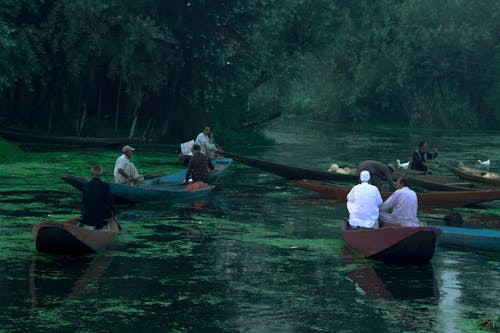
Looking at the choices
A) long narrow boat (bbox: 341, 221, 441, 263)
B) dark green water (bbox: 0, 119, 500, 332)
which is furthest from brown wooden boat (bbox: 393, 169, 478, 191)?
long narrow boat (bbox: 341, 221, 441, 263)

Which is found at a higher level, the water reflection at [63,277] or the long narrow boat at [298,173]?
the long narrow boat at [298,173]

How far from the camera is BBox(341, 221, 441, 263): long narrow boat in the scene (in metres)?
14.6

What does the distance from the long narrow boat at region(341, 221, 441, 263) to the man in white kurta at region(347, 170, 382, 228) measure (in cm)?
35

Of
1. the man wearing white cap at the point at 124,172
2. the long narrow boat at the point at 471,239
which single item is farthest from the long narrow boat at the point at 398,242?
the man wearing white cap at the point at 124,172

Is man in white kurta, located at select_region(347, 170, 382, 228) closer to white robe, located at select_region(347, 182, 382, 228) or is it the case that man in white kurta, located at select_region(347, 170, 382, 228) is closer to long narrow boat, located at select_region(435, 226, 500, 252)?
white robe, located at select_region(347, 182, 382, 228)

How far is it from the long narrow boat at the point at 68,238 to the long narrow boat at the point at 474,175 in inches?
622

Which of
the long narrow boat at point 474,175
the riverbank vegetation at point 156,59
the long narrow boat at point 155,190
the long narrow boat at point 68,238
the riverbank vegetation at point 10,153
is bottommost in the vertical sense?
the long narrow boat at point 68,238

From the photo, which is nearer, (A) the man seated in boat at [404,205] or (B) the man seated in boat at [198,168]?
(A) the man seated in boat at [404,205]

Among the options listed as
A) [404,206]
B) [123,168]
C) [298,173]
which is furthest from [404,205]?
[298,173]

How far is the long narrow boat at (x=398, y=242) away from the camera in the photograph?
14555 millimetres

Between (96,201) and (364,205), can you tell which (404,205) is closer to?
(364,205)

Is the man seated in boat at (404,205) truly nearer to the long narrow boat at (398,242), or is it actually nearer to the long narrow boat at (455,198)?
the long narrow boat at (398,242)

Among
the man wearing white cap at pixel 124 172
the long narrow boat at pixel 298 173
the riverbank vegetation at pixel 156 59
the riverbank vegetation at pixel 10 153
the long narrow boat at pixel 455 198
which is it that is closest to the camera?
the man wearing white cap at pixel 124 172

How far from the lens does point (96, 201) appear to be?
15.3 meters
